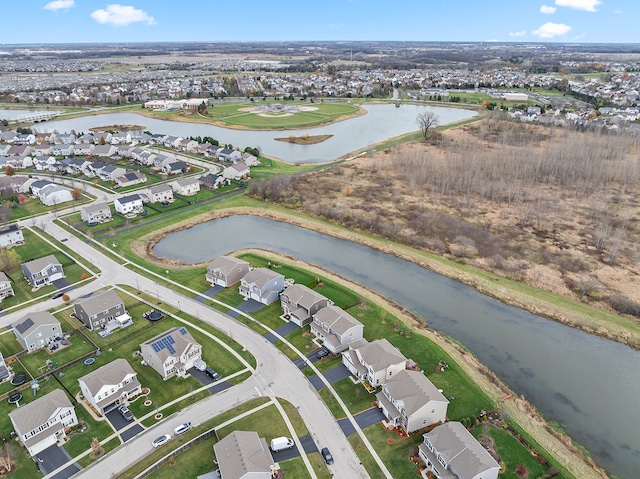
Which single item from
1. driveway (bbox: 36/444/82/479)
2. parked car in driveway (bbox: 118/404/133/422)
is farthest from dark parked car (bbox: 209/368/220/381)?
driveway (bbox: 36/444/82/479)

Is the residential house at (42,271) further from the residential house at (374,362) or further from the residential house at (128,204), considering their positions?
the residential house at (374,362)

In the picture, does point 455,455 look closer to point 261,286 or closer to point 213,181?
point 261,286

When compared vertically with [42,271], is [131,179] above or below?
above

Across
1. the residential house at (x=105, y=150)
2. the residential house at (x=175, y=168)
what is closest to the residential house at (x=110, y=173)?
the residential house at (x=175, y=168)

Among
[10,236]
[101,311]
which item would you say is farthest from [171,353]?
[10,236]

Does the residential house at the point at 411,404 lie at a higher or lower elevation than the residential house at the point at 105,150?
lower

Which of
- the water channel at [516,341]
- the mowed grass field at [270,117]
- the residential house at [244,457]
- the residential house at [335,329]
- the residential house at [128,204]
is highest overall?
the mowed grass field at [270,117]

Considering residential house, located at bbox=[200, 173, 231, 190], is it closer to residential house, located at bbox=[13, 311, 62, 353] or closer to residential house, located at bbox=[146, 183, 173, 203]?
residential house, located at bbox=[146, 183, 173, 203]
